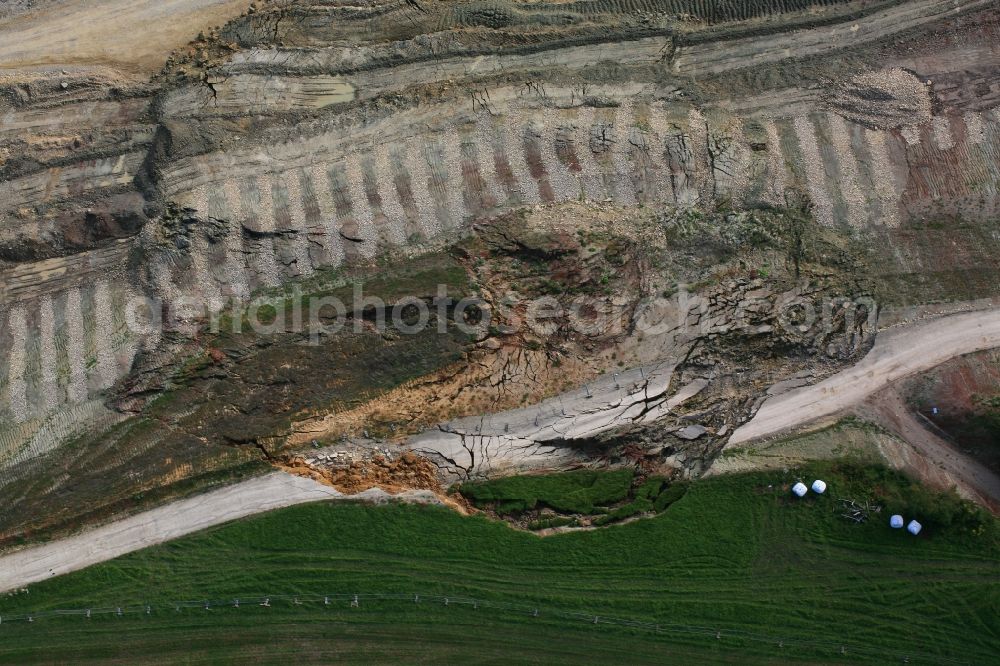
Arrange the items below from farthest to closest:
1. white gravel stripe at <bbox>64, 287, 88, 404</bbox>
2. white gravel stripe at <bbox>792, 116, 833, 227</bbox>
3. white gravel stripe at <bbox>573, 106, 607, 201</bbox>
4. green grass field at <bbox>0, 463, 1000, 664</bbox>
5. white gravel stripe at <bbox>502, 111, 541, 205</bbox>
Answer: white gravel stripe at <bbox>792, 116, 833, 227</bbox>, white gravel stripe at <bbox>573, 106, 607, 201</bbox>, white gravel stripe at <bbox>502, 111, 541, 205</bbox>, white gravel stripe at <bbox>64, 287, 88, 404</bbox>, green grass field at <bbox>0, 463, 1000, 664</bbox>

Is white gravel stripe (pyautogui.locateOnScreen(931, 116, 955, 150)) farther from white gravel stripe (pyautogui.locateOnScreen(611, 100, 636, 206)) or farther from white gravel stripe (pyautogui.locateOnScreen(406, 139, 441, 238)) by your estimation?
white gravel stripe (pyautogui.locateOnScreen(406, 139, 441, 238))

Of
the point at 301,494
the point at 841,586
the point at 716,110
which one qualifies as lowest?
the point at 841,586

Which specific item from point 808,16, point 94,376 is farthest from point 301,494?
point 808,16

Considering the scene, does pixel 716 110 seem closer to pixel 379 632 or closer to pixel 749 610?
pixel 749 610

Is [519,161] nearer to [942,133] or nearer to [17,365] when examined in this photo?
[942,133]

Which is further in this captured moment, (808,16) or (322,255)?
(808,16)

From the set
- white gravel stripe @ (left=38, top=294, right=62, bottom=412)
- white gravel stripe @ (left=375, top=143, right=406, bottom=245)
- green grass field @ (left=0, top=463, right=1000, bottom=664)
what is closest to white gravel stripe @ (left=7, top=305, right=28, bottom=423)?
white gravel stripe @ (left=38, top=294, right=62, bottom=412)
